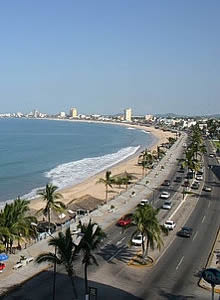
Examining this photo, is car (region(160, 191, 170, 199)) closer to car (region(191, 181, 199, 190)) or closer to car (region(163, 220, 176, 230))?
car (region(191, 181, 199, 190))

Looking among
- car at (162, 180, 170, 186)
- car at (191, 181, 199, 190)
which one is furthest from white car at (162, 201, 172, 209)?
car at (162, 180, 170, 186)

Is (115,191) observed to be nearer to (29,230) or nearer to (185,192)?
(185,192)

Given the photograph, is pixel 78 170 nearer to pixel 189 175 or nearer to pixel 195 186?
pixel 189 175

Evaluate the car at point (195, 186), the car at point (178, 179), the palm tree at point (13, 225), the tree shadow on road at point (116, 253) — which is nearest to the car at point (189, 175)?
the car at point (178, 179)

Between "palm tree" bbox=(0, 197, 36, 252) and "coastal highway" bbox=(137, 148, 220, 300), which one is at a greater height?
"palm tree" bbox=(0, 197, 36, 252)

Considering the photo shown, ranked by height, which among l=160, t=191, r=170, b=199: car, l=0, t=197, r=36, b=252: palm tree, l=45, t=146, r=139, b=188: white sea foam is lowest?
l=45, t=146, r=139, b=188: white sea foam

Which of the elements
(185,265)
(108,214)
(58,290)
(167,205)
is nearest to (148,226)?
(185,265)

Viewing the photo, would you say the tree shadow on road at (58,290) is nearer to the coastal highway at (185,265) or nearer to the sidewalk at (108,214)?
the sidewalk at (108,214)
